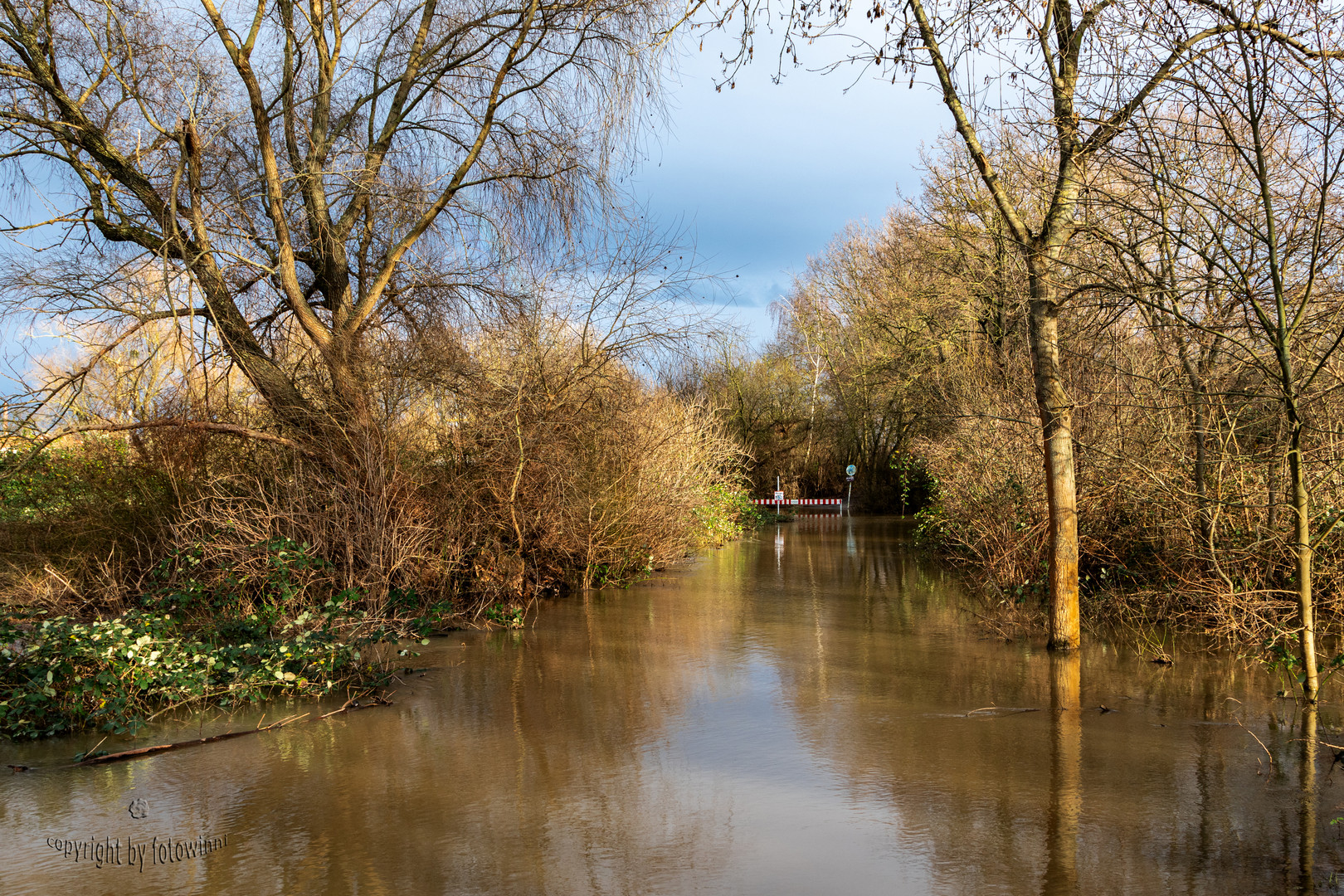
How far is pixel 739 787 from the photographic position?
5.80 m

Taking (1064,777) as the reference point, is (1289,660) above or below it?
above

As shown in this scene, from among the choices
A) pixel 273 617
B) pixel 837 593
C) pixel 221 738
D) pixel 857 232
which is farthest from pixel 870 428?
pixel 221 738

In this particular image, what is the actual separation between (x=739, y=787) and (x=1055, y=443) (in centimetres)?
520

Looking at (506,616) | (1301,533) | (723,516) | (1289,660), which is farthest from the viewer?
(723,516)

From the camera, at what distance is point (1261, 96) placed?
6289 millimetres

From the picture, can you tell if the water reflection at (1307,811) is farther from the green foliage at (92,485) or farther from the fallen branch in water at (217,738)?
the green foliage at (92,485)

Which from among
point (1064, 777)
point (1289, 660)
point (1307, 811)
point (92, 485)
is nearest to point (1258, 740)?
point (1307, 811)

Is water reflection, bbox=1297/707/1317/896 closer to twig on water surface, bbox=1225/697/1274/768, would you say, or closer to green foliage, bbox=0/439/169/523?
twig on water surface, bbox=1225/697/1274/768

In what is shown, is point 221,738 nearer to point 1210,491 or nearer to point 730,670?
point 730,670

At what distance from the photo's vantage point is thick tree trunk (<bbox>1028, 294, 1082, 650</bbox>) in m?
8.98

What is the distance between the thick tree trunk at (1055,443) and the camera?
8984 millimetres

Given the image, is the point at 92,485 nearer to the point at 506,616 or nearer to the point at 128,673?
the point at 128,673

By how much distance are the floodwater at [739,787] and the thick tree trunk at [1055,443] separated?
960 millimetres

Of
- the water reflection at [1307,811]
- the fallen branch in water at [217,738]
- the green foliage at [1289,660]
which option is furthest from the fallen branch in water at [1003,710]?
the fallen branch in water at [217,738]
